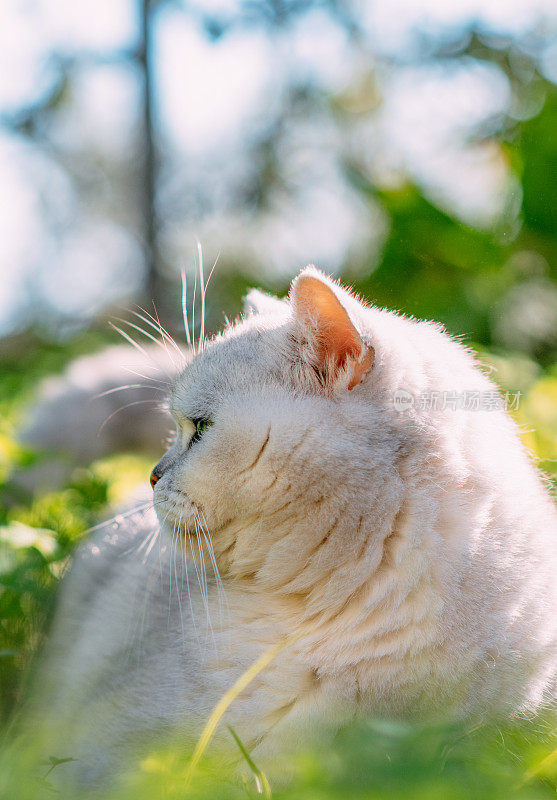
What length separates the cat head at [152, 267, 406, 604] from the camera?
1.15 metres

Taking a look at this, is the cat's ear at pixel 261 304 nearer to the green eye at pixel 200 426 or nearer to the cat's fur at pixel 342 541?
the cat's fur at pixel 342 541

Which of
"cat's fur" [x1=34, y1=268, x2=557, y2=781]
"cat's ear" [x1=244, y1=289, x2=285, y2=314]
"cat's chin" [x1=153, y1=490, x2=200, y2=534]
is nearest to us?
"cat's fur" [x1=34, y1=268, x2=557, y2=781]

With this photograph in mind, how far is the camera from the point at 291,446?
1184 millimetres

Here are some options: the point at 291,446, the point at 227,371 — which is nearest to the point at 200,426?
the point at 227,371

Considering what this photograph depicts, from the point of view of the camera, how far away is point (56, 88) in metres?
5.23

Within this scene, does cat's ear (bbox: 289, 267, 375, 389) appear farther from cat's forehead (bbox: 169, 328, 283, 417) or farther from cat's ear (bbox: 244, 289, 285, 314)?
cat's ear (bbox: 244, 289, 285, 314)

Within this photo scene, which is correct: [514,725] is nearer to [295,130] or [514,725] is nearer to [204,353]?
[204,353]

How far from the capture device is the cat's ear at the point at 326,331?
1.16 m

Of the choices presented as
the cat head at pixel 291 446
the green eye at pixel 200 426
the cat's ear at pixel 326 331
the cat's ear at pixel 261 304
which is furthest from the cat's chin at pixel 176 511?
the cat's ear at pixel 261 304

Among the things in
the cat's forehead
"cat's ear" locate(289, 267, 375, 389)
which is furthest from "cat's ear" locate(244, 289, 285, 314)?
"cat's ear" locate(289, 267, 375, 389)

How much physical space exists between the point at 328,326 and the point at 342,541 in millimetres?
375

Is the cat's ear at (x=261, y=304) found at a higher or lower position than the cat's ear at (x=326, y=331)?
lower

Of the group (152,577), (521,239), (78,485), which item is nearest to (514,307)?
(521,239)

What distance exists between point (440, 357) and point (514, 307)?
10.1 feet
